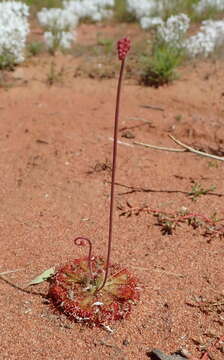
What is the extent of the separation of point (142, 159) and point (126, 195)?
→ 59 centimetres

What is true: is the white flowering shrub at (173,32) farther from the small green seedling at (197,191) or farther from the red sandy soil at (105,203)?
the small green seedling at (197,191)

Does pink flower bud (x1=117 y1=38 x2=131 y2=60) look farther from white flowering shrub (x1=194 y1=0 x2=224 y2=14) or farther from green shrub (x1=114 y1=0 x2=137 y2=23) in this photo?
green shrub (x1=114 y1=0 x2=137 y2=23)

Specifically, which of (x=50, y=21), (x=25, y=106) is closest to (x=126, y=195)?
(x=25, y=106)

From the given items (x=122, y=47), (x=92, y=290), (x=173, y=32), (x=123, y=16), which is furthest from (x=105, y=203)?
(x=123, y=16)

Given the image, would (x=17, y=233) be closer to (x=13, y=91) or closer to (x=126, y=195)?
(x=126, y=195)

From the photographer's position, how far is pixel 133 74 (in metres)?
5.84

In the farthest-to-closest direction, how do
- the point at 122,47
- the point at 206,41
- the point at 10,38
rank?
the point at 206,41
the point at 10,38
the point at 122,47

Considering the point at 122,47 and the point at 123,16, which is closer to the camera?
the point at 122,47

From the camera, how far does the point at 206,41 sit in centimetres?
622

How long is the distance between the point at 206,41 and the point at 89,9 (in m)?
2.88

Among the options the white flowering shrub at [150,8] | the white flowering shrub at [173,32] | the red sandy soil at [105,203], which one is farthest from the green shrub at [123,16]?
the red sandy soil at [105,203]

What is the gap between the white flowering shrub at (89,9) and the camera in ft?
27.2

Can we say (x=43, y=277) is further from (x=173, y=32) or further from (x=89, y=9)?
(x=89, y=9)

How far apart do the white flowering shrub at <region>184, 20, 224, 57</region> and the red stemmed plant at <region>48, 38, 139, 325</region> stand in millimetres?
4154
